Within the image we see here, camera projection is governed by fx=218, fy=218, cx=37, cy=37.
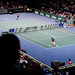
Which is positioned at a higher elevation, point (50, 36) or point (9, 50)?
point (9, 50)

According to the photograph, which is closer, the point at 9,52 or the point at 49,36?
the point at 9,52

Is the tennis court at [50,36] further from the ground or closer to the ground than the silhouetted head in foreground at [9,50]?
closer to the ground

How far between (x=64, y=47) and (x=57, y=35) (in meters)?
5.81

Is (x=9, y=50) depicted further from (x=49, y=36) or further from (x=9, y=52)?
(x=49, y=36)

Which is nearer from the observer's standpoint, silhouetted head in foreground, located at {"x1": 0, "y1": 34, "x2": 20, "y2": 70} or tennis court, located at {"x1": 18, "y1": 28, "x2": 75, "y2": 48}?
silhouetted head in foreground, located at {"x1": 0, "y1": 34, "x2": 20, "y2": 70}

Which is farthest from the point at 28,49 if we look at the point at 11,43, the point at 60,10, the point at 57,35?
the point at 60,10

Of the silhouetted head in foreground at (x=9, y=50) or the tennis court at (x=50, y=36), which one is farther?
the tennis court at (x=50, y=36)

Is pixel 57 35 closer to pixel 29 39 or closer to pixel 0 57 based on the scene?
pixel 29 39

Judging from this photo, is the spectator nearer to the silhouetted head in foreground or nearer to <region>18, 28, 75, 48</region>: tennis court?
the silhouetted head in foreground

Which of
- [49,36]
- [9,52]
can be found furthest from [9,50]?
[49,36]

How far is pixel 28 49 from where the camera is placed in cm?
2383

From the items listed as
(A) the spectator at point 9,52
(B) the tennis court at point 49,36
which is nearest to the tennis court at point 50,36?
(B) the tennis court at point 49,36

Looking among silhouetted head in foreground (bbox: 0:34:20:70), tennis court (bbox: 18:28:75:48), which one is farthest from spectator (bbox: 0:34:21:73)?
tennis court (bbox: 18:28:75:48)

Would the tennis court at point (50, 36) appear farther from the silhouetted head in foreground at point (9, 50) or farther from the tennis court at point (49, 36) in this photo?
the silhouetted head in foreground at point (9, 50)
